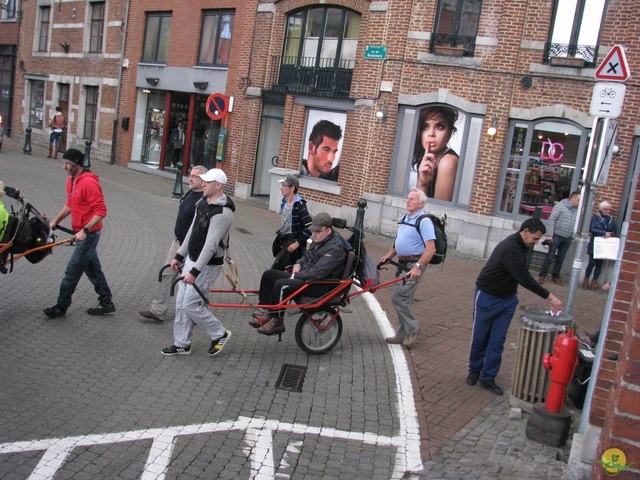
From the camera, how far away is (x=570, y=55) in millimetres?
13930

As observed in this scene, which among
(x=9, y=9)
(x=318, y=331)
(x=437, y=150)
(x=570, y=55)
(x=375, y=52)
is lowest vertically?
(x=318, y=331)

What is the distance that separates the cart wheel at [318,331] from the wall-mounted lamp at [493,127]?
861cm

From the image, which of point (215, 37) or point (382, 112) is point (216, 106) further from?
point (382, 112)

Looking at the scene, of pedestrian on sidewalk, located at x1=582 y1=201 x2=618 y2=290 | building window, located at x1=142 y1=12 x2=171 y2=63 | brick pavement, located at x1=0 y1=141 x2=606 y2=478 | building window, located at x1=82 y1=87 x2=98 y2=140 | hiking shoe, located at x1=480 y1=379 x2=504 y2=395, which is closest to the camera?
brick pavement, located at x1=0 y1=141 x2=606 y2=478

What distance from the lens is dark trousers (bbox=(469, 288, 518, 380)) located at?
661 centimetres

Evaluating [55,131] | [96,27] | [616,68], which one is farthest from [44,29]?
[616,68]

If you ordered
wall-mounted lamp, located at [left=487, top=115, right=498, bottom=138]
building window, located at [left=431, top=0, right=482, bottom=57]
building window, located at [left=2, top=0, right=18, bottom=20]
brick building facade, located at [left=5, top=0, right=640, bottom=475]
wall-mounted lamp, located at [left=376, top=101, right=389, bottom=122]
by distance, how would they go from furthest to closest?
building window, located at [left=2, top=0, right=18, bottom=20], wall-mounted lamp, located at [left=376, top=101, right=389, bottom=122], building window, located at [left=431, top=0, right=482, bottom=57], wall-mounted lamp, located at [left=487, top=115, right=498, bottom=138], brick building facade, located at [left=5, top=0, right=640, bottom=475]

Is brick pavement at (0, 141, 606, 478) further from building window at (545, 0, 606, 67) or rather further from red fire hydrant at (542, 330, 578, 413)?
building window at (545, 0, 606, 67)

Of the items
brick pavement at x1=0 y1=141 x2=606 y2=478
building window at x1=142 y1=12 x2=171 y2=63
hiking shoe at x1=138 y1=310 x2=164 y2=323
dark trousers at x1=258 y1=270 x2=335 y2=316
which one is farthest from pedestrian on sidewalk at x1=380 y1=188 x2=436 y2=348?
building window at x1=142 y1=12 x2=171 y2=63

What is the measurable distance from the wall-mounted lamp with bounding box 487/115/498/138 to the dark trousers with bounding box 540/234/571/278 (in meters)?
2.88

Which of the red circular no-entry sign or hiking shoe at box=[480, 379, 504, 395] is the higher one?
the red circular no-entry sign

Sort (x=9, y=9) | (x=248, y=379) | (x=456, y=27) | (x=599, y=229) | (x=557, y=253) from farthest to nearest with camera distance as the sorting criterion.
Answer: (x=9, y=9) → (x=456, y=27) → (x=557, y=253) → (x=599, y=229) → (x=248, y=379)

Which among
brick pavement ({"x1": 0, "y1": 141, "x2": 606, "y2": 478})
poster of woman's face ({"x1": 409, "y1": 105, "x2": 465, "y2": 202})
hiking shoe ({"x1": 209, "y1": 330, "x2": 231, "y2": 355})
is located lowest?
brick pavement ({"x1": 0, "y1": 141, "x2": 606, "y2": 478})

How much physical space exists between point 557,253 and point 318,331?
7.64 m
